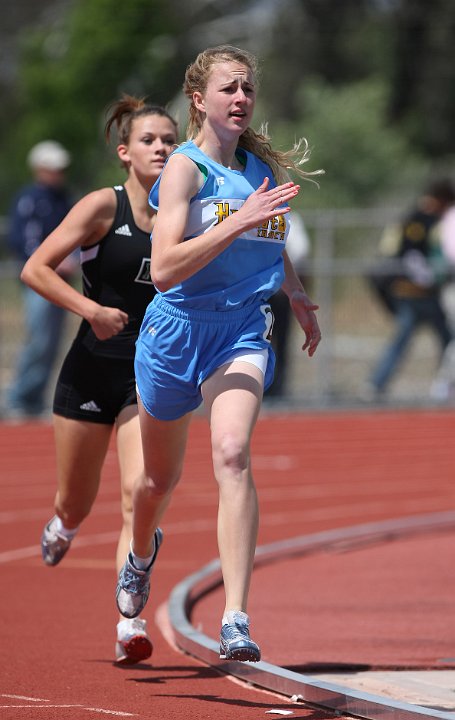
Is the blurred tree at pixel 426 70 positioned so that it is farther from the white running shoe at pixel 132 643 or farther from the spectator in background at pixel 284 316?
the white running shoe at pixel 132 643

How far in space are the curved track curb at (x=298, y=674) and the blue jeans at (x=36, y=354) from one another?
666cm

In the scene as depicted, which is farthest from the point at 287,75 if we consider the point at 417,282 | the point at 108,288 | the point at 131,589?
the point at 131,589

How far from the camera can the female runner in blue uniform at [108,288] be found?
6.86 meters

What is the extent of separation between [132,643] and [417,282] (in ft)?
41.5

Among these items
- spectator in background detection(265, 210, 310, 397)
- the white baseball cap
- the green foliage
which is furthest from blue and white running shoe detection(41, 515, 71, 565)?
the green foliage

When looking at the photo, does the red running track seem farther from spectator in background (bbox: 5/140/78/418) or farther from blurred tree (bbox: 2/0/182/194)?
blurred tree (bbox: 2/0/182/194)

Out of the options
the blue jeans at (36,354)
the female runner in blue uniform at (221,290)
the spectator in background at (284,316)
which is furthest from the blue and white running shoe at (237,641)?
the spectator in background at (284,316)

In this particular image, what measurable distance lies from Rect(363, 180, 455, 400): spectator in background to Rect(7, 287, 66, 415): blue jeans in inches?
161

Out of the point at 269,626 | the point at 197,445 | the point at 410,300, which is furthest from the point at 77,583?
the point at 410,300

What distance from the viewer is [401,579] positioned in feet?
28.9

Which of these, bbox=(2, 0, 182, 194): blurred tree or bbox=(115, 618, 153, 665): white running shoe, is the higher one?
bbox=(2, 0, 182, 194): blurred tree

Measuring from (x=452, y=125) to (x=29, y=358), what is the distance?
1717 inches

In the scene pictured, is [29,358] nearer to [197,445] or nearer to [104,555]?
[197,445]

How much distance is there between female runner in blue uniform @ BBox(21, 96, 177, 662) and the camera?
6.86 meters
